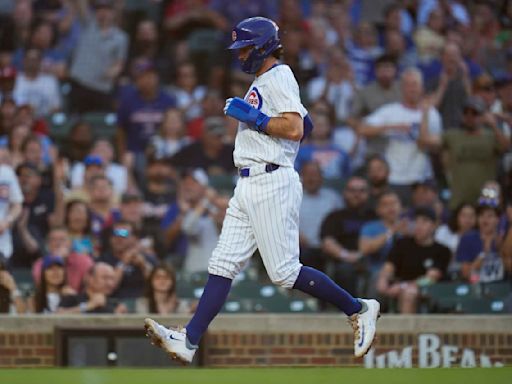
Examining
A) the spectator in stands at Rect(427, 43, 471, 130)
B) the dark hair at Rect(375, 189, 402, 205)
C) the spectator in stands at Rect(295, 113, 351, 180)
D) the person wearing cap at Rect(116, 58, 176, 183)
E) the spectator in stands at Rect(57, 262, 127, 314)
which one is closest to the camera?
the spectator in stands at Rect(57, 262, 127, 314)

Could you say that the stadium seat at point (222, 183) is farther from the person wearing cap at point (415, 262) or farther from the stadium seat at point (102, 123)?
the person wearing cap at point (415, 262)

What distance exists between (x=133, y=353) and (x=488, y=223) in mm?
2869

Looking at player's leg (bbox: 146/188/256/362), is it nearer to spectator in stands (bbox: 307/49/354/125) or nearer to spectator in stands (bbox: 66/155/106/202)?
spectator in stands (bbox: 66/155/106/202)

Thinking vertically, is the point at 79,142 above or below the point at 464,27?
below

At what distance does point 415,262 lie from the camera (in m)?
9.51

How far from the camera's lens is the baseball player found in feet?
20.6

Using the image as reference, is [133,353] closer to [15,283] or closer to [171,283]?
[171,283]

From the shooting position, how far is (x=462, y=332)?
8133 mm

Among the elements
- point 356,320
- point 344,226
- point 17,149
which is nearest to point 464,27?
point 344,226

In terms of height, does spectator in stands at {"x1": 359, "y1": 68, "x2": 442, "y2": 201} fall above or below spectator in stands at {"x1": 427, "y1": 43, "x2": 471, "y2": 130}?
below

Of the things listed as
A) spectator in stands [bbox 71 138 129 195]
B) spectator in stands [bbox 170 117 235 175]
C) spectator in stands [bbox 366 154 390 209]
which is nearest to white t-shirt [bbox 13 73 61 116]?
spectator in stands [bbox 71 138 129 195]

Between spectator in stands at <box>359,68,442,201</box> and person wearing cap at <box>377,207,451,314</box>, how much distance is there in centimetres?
87

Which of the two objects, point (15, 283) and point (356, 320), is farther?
point (15, 283)

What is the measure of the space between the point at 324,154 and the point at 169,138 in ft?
4.11
